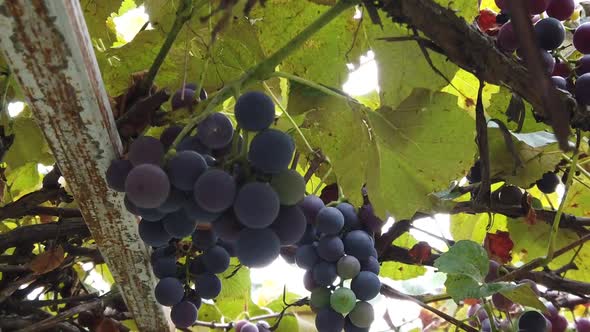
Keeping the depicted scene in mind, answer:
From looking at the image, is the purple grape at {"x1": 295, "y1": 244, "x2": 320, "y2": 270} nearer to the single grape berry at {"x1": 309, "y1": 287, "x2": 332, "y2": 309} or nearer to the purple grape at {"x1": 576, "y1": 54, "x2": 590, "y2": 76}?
the single grape berry at {"x1": 309, "y1": 287, "x2": 332, "y2": 309}

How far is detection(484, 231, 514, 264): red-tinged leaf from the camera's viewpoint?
1.10 m

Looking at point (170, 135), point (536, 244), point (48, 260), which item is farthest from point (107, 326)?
point (536, 244)

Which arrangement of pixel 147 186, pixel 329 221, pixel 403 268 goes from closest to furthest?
pixel 147 186
pixel 329 221
pixel 403 268

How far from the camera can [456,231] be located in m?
1.21

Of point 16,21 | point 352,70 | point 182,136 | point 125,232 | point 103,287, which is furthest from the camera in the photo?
point 103,287

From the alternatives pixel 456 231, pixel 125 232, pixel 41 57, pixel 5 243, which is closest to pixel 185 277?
pixel 125 232

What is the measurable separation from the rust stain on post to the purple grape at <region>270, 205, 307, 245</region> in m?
0.18

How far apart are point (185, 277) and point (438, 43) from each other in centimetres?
50

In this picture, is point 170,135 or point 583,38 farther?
point 583,38

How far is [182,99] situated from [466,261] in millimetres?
462

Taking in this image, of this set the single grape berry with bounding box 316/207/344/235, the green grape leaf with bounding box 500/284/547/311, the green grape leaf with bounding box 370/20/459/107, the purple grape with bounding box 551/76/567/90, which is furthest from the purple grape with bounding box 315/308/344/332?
the purple grape with bounding box 551/76/567/90

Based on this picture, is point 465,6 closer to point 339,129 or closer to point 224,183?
point 339,129

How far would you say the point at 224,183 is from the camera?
0.58 m

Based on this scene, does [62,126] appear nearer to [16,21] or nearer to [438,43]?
[16,21]
